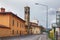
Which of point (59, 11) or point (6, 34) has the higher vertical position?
point (59, 11)

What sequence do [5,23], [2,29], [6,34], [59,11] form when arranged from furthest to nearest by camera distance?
[59,11], [5,23], [6,34], [2,29]

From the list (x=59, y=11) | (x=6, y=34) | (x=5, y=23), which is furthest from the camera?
Result: (x=59, y=11)

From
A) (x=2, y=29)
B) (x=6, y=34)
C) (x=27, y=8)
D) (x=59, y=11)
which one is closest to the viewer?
(x=2, y=29)

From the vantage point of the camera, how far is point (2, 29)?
47.7m

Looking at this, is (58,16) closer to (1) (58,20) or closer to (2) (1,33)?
(1) (58,20)

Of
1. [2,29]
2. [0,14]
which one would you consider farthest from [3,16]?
[2,29]

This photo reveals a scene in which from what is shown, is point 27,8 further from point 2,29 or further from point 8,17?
point 2,29

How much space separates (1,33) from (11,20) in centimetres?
1290

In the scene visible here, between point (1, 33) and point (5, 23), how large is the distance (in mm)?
11101

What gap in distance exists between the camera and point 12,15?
6219cm

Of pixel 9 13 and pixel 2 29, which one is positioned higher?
pixel 9 13

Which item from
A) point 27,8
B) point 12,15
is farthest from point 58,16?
point 27,8

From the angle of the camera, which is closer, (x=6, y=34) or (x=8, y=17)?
(x=6, y=34)

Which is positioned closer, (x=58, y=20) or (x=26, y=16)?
(x=58, y=20)
